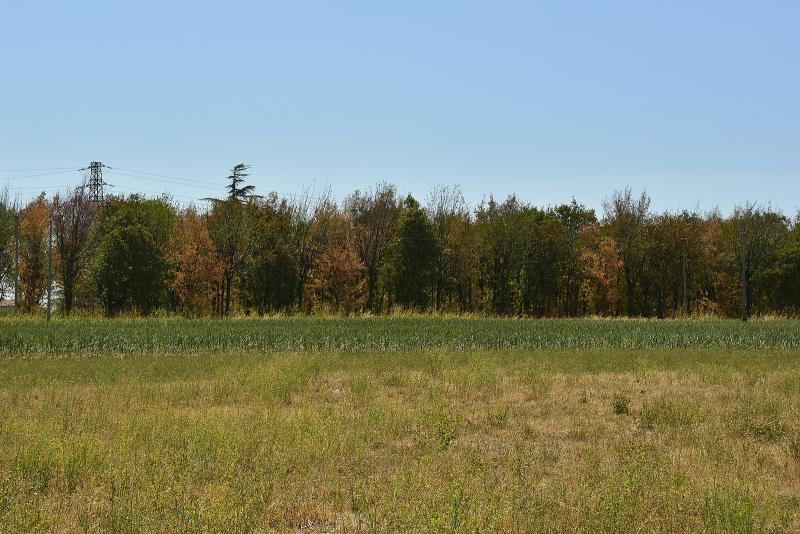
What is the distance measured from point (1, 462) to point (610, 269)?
2538 inches

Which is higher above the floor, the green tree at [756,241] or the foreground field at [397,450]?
the green tree at [756,241]

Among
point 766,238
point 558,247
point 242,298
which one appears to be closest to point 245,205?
point 242,298

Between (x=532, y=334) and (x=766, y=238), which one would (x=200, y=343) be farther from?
(x=766, y=238)

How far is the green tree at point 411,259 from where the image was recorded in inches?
2389

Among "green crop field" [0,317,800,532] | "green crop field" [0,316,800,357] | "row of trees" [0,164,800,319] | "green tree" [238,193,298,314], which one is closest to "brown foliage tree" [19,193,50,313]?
"row of trees" [0,164,800,319]

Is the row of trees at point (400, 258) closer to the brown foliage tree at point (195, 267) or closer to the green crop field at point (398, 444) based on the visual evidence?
the brown foliage tree at point (195, 267)

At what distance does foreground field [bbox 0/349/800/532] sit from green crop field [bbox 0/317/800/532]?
46mm

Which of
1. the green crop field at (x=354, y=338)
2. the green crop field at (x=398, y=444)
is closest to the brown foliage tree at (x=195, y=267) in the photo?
the green crop field at (x=354, y=338)

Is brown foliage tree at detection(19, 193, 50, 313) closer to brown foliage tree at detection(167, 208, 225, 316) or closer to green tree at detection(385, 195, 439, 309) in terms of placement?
brown foliage tree at detection(167, 208, 225, 316)

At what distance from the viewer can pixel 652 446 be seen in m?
11.5

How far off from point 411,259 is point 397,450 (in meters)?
49.9

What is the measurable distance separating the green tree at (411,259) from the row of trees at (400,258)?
0.44 ft

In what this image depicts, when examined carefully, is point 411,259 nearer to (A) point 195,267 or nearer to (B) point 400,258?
(B) point 400,258

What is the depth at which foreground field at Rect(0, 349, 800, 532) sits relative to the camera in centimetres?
795
